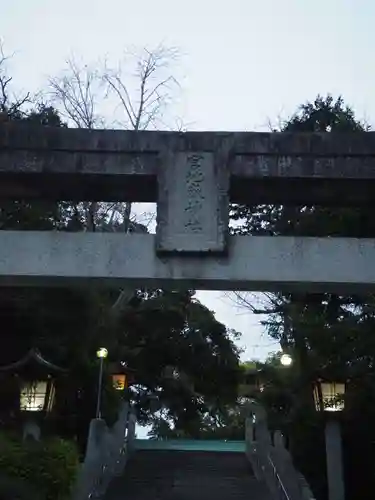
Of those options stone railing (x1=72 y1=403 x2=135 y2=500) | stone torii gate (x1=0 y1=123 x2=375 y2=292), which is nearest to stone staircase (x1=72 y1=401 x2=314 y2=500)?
stone railing (x1=72 y1=403 x2=135 y2=500)

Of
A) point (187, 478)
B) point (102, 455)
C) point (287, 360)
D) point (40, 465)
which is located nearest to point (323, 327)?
point (287, 360)

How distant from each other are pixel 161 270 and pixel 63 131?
1.84 meters

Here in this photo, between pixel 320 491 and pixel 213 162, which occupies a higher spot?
pixel 213 162

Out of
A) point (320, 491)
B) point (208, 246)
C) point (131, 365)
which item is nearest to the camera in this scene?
point (208, 246)

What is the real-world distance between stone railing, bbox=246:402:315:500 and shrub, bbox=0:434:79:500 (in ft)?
10.9

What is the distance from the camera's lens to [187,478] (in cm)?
1411

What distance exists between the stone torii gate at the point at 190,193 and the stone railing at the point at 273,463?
13.9 ft

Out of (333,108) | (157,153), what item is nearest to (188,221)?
(157,153)

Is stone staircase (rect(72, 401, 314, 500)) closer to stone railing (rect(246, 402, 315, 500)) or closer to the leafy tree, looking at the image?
stone railing (rect(246, 402, 315, 500))

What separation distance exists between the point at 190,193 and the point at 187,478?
8644 millimetres

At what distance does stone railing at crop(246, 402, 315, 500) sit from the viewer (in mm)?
10744

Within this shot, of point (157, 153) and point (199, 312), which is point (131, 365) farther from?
point (157, 153)

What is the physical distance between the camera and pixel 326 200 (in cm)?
792

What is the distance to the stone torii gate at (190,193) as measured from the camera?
695 centimetres
